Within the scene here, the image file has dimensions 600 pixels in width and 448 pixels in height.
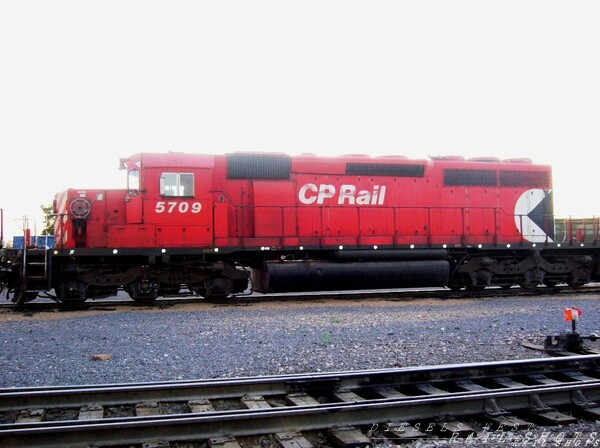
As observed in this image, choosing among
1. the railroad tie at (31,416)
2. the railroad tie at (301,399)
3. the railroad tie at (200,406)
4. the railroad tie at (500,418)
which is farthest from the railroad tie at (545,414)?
the railroad tie at (31,416)

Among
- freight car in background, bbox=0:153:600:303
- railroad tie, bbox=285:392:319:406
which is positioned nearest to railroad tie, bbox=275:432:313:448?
railroad tie, bbox=285:392:319:406

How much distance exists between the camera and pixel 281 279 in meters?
13.4

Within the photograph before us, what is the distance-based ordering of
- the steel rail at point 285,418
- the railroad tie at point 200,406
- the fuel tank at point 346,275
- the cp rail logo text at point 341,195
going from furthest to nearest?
the cp rail logo text at point 341,195, the fuel tank at point 346,275, the railroad tie at point 200,406, the steel rail at point 285,418

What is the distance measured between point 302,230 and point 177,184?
3402 mm

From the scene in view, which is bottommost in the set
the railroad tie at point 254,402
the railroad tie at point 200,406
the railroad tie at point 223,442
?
the railroad tie at point 200,406

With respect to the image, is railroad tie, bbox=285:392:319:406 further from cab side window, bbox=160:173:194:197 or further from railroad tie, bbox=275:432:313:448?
cab side window, bbox=160:173:194:197

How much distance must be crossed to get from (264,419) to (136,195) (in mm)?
9864

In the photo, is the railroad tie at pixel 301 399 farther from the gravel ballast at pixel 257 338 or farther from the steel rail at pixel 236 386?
the gravel ballast at pixel 257 338

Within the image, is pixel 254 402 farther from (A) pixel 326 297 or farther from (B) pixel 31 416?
(A) pixel 326 297

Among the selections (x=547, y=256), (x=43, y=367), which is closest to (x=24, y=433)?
(x=43, y=367)

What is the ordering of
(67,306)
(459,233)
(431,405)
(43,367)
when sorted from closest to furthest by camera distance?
(431,405)
(43,367)
(67,306)
(459,233)

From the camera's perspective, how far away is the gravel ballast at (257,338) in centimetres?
650

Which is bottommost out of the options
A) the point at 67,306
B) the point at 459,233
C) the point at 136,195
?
the point at 67,306

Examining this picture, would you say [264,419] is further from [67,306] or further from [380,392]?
[67,306]
